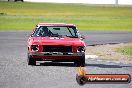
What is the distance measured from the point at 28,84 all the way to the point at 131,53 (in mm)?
11816

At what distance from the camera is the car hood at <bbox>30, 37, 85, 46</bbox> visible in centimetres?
1656

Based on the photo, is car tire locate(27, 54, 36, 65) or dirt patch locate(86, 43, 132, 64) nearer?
car tire locate(27, 54, 36, 65)

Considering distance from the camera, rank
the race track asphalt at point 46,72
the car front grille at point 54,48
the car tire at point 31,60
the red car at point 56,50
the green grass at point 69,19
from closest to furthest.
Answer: the race track asphalt at point 46,72
the red car at point 56,50
the car front grille at point 54,48
the car tire at point 31,60
the green grass at point 69,19

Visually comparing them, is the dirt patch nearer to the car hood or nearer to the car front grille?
the car hood

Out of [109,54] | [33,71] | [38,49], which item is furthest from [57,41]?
[109,54]

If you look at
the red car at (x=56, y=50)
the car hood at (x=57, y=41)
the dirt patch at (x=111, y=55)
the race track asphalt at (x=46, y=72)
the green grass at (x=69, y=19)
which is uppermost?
the green grass at (x=69, y=19)

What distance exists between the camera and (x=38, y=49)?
16.5 metres

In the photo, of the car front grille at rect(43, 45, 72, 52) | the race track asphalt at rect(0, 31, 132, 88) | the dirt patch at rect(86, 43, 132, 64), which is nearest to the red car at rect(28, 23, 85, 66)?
the car front grille at rect(43, 45, 72, 52)

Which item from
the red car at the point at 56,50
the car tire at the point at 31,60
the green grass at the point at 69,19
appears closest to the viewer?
the red car at the point at 56,50

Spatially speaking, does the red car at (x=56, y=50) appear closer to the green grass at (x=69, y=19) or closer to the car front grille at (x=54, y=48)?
the car front grille at (x=54, y=48)

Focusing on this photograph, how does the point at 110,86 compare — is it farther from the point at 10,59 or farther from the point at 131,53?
the point at 131,53

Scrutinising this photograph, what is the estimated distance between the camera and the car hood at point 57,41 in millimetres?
16562

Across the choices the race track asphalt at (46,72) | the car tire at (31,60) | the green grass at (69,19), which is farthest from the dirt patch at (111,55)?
the green grass at (69,19)

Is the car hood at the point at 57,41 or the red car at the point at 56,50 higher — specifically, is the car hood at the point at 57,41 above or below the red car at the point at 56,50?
above
